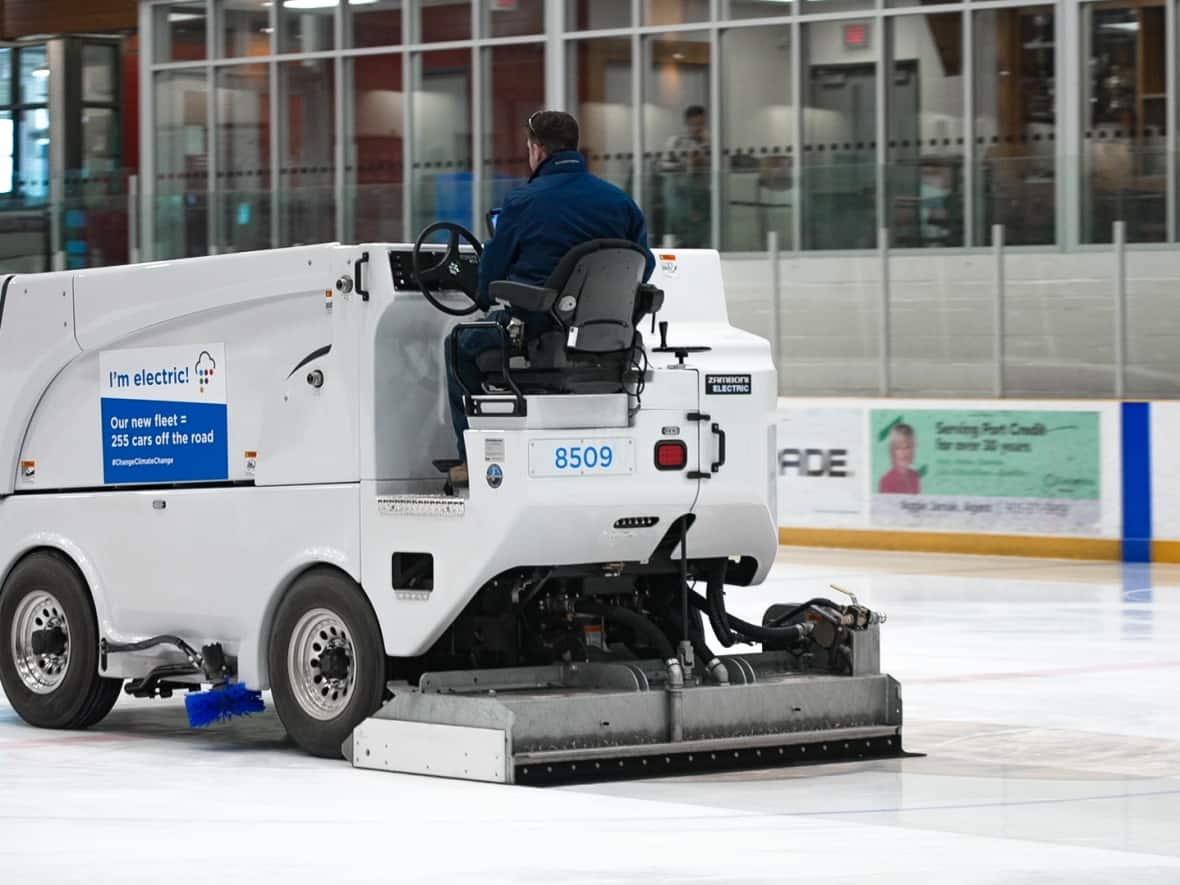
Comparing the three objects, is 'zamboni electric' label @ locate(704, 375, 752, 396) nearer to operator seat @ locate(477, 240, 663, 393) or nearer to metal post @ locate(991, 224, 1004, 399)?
operator seat @ locate(477, 240, 663, 393)

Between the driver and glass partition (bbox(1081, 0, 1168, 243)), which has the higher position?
glass partition (bbox(1081, 0, 1168, 243))

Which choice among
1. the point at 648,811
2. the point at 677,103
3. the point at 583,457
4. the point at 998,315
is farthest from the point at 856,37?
the point at 648,811

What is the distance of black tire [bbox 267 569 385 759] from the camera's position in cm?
845

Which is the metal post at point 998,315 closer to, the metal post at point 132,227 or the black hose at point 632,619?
the metal post at point 132,227

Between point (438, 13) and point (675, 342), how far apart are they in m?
20.2

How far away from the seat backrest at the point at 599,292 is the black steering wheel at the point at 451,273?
485mm

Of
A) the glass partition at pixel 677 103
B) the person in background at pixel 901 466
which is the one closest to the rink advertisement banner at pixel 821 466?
the person in background at pixel 901 466

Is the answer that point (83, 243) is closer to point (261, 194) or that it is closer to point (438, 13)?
point (261, 194)

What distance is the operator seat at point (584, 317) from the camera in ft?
26.8

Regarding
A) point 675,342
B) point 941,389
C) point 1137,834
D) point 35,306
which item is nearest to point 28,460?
point 35,306

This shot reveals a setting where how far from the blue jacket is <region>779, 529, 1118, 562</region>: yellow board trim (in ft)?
37.5

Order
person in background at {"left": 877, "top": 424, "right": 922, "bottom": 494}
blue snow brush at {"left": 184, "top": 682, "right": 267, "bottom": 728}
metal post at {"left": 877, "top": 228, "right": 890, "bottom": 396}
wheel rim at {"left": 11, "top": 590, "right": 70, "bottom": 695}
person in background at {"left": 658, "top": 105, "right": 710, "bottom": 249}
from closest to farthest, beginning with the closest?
blue snow brush at {"left": 184, "top": 682, "right": 267, "bottom": 728} < wheel rim at {"left": 11, "top": 590, "right": 70, "bottom": 695} < person in background at {"left": 877, "top": 424, "right": 922, "bottom": 494} < metal post at {"left": 877, "top": 228, "right": 890, "bottom": 396} < person in background at {"left": 658, "top": 105, "right": 710, "bottom": 249}

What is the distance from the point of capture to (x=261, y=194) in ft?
88.6

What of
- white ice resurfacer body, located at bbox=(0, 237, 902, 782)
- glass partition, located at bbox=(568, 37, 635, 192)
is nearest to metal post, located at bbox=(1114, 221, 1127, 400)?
glass partition, located at bbox=(568, 37, 635, 192)
